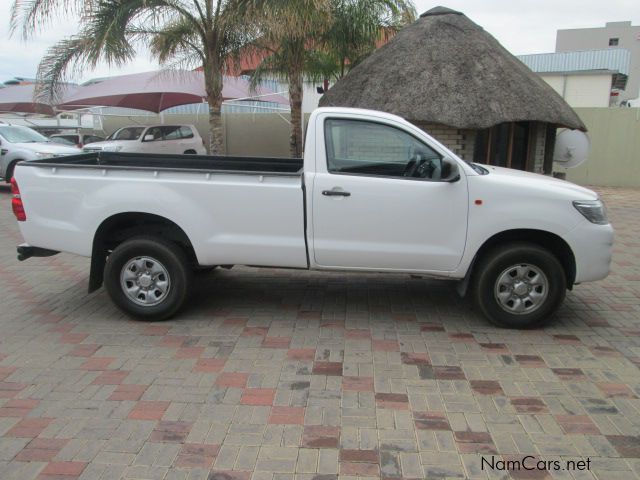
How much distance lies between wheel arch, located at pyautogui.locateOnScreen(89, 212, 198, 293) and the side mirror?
2362 mm

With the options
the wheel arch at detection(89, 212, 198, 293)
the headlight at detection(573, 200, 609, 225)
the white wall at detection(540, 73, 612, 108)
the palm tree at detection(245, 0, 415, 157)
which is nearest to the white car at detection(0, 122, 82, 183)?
the palm tree at detection(245, 0, 415, 157)

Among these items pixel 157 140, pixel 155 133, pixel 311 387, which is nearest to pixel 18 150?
pixel 157 140

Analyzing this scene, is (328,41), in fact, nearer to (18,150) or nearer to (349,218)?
(18,150)

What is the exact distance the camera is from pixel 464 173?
4.63 meters

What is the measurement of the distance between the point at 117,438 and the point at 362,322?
2.44 meters

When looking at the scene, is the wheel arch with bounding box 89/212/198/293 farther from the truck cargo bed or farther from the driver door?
the driver door

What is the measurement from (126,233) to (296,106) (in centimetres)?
997

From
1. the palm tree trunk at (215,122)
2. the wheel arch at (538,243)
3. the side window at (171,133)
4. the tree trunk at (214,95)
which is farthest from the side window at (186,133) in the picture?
the wheel arch at (538,243)

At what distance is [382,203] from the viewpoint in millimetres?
4637

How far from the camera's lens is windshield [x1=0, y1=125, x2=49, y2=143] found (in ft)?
47.6

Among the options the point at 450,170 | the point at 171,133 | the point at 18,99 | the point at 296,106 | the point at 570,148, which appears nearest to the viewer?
the point at 450,170

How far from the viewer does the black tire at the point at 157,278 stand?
489cm

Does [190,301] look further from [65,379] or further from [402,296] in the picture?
[402,296]

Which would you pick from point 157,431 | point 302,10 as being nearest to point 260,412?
point 157,431
